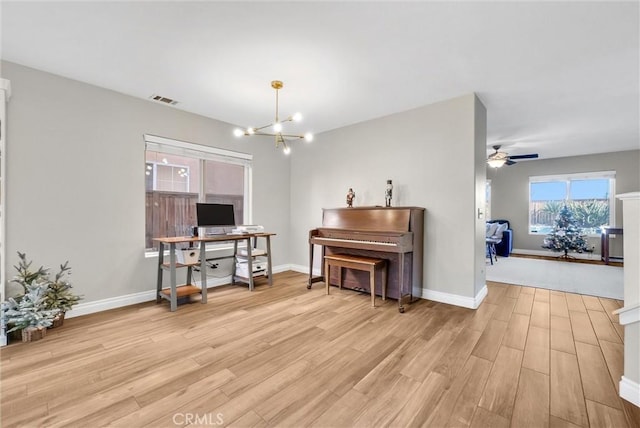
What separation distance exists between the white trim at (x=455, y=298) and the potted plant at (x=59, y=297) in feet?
13.1

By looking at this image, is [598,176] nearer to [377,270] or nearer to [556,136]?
[556,136]

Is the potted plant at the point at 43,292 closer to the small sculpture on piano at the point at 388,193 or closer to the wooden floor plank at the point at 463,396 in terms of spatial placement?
the wooden floor plank at the point at 463,396

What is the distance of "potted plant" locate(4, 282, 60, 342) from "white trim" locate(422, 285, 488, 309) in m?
4.02

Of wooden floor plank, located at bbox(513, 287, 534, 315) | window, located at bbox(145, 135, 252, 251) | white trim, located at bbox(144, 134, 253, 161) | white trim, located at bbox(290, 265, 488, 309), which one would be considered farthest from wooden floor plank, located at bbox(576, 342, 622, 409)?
white trim, located at bbox(144, 134, 253, 161)

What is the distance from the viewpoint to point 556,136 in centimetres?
517

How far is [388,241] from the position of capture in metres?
3.32

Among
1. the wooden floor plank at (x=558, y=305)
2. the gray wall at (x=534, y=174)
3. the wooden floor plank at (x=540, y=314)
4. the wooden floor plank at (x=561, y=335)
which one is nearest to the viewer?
the wooden floor plank at (x=561, y=335)

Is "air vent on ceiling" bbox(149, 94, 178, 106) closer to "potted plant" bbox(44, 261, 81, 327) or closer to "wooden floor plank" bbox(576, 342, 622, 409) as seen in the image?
"potted plant" bbox(44, 261, 81, 327)

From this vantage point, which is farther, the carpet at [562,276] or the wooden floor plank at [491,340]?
the carpet at [562,276]

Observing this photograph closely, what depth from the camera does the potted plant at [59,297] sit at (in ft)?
8.72

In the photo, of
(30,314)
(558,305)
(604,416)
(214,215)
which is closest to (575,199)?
(558,305)

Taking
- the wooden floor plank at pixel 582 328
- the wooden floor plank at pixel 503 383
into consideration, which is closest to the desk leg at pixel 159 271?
the wooden floor plank at pixel 503 383

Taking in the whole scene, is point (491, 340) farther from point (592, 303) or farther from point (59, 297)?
point (59, 297)

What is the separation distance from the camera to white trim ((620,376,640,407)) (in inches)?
65.1
